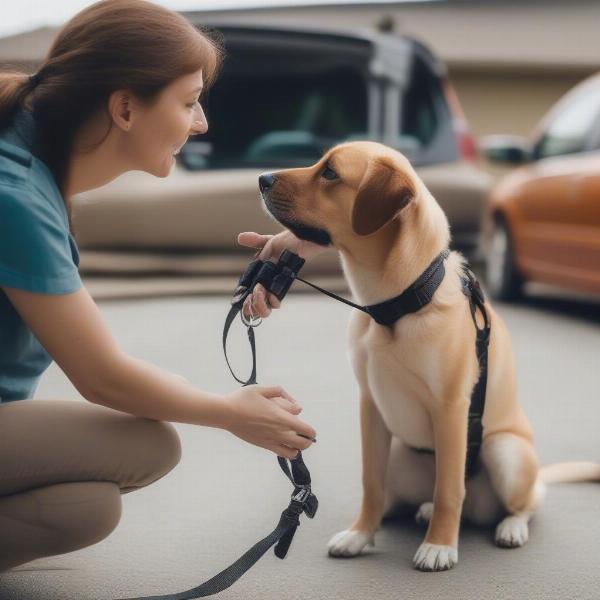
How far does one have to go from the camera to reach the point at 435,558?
2.63 metres

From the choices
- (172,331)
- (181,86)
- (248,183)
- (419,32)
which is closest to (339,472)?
(181,86)

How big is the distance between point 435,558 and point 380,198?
3.20ft

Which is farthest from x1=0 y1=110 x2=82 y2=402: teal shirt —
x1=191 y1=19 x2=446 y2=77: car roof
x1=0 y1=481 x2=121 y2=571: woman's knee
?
x1=191 y1=19 x2=446 y2=77: car roof

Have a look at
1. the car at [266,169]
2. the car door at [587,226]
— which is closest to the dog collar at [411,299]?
the car door at [587,226]

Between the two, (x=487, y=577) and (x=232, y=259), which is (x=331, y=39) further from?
(x=487, y=577)

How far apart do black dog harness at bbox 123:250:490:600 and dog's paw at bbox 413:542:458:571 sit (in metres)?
0.31

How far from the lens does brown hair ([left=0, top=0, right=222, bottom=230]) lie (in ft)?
7.12

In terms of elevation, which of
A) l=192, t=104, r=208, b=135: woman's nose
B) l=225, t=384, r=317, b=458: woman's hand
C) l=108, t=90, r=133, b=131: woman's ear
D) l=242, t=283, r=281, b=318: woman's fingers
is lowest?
l=225, t=384, r=317, b=458: woman's hand

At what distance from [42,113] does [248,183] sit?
19.5ft

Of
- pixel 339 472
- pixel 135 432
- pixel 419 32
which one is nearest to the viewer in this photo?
pixel 135 432

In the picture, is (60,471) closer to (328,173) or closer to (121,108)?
(121,108)

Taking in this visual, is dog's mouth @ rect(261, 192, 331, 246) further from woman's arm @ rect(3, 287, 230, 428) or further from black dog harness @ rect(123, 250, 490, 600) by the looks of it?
woman's arm @ rect(3, 287, 230, 428)

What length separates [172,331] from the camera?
6484 mm

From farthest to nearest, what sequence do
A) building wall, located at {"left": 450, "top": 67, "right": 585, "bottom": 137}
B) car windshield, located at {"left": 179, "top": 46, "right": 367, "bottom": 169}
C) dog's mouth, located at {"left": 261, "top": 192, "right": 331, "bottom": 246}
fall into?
building wall, located at {"left": 450, "top": 67, "right": 585, "bottom": 137}, car windshield, located at {"left": 179, "top": 46, "right": 367, "bottom": 169}, dog's mouth, located at {"left": 261, "top": 192, "right": 331, "bottom": 246}
